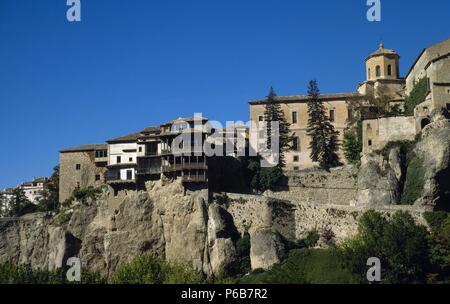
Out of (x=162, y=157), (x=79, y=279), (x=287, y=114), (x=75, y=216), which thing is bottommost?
(x=79, y=279)

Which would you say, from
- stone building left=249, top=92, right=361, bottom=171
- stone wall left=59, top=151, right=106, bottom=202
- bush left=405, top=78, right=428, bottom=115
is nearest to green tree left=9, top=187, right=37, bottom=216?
stone wall left=59, top=151, right=106, bottom=202

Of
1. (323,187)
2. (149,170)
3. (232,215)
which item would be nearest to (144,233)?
(149,170)

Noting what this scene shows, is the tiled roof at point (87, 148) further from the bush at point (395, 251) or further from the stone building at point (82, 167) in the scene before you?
the bush at point (395, 251)

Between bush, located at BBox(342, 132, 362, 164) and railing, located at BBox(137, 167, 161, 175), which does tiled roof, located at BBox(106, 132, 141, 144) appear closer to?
railing, located at BBox(137, 167, 161, 175)

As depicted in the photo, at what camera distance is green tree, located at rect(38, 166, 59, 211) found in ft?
Answer: 260

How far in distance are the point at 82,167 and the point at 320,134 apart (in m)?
24.0

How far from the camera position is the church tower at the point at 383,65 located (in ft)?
255

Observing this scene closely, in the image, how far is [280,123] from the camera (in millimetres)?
74500

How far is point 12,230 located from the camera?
7512 cm

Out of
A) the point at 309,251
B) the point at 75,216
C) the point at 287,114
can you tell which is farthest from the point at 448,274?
the point at 75,216

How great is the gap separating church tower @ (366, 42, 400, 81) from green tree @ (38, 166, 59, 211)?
36020mm

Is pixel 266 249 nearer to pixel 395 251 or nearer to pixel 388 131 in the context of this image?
pixel 395 251

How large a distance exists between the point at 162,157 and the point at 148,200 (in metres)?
3.98

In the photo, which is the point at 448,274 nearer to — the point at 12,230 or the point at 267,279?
the point at 267,279
